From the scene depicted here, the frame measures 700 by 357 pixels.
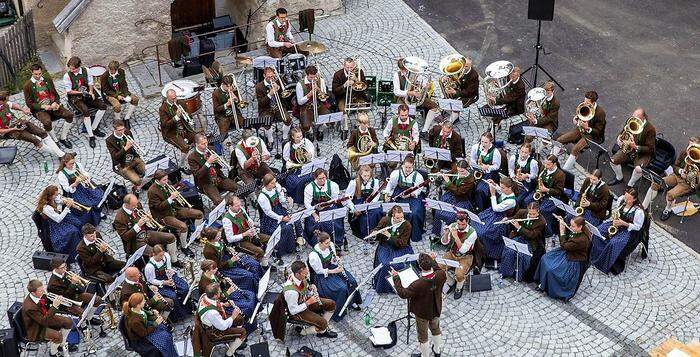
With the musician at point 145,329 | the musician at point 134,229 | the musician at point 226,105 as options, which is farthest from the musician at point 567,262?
the musician at point 226,105

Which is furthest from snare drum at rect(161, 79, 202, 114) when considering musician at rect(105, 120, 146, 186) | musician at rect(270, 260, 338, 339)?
musician at rect(270, 260, 338, 339)

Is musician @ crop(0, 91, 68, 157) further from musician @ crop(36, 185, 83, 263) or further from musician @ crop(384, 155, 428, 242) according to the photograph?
musician @ crop(384, 155, 428, 242)

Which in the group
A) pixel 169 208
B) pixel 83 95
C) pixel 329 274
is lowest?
pixel 329 274

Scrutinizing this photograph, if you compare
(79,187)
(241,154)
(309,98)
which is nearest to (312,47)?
(309,98)

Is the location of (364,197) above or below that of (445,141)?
below

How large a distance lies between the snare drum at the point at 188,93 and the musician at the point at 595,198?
7671 mm

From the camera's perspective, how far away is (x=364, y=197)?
58.1 ft

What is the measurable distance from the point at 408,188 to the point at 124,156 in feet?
17.2

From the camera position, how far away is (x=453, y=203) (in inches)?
697

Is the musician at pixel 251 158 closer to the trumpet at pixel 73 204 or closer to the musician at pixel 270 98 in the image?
the musician at pixel 270 98

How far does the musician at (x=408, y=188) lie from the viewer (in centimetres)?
1745

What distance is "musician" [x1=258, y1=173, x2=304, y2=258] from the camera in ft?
55.6

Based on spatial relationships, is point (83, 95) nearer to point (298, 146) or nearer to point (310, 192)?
point (298, 146)

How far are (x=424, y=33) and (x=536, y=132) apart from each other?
19.5 ft
